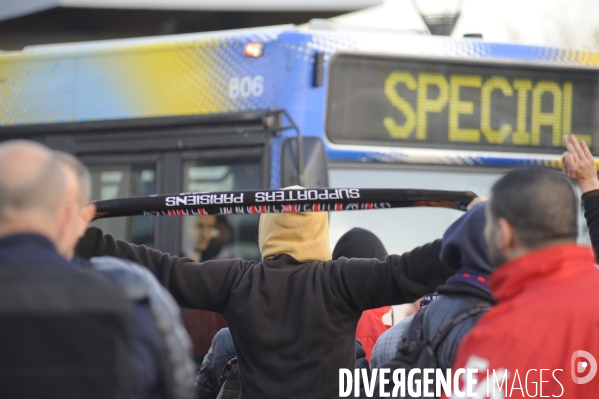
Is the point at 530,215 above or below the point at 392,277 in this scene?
above

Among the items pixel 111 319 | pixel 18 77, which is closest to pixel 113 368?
pixel 111 319

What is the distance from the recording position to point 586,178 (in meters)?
3.00

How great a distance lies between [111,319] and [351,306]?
1370mm

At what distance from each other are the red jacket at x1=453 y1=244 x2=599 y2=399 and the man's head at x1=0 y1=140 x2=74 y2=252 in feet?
3.10

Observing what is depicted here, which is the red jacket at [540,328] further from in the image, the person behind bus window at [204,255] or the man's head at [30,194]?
the person behind bus window at [204,255]

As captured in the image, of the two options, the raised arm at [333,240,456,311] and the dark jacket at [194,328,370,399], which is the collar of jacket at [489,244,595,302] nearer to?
the raised arm at [333,240,456,311]

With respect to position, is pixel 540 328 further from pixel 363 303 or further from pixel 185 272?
pixel 185 272

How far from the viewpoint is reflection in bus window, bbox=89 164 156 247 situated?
5512mm

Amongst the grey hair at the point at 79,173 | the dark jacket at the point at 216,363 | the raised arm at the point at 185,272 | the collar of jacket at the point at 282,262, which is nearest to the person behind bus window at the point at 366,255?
the dark jacket at the point at 216,363

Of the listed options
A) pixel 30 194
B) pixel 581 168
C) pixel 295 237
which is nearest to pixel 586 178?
pixel 581 168

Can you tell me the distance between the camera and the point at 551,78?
216 inches

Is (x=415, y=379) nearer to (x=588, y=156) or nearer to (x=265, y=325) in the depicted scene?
(x=265, y=325)

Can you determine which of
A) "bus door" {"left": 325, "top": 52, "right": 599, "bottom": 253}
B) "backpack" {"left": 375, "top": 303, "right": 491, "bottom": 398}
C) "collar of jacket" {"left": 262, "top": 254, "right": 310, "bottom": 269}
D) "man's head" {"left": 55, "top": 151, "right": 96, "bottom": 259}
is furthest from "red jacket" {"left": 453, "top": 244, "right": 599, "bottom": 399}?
"bus door" {"left": 325, "top": 52, "right": 599, "bottom": 253}

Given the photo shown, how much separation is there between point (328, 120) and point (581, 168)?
2373 millimetres
